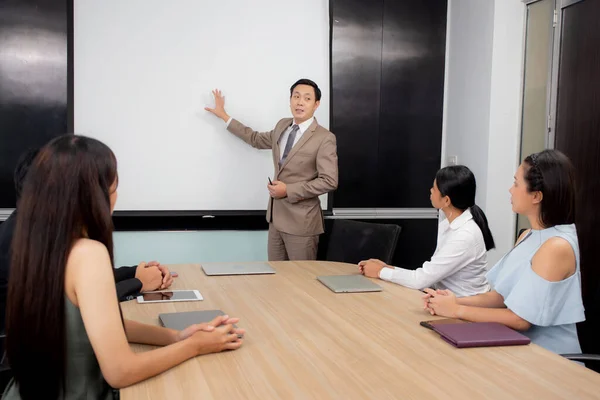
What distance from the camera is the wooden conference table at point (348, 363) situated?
1.28m

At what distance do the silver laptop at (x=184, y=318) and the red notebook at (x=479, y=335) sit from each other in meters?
0.66

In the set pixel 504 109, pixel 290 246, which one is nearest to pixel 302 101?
pixel 290 246

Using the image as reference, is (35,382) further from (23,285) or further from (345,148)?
(345,148)

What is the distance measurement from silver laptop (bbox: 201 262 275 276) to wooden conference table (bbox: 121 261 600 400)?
1.41 ft

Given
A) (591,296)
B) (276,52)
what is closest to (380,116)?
(276,52)

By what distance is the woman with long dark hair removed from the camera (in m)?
1.24

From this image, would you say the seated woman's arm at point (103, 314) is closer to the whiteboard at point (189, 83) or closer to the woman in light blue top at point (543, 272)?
the woman in light blue top at point (543, 272)

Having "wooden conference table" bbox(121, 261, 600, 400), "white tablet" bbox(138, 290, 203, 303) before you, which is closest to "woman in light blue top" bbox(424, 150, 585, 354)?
"wooden conference table" bbox(121, 261, 600, 400)

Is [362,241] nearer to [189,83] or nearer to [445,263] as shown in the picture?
[445,263]

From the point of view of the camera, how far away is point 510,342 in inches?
62.6

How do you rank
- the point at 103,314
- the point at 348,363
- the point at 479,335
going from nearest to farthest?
1. the point at 103,314
2. the point at 348,363
3. the point at 479,335

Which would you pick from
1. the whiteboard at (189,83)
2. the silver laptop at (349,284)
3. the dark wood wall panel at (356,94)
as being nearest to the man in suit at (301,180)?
the whiteboard at (189,83)

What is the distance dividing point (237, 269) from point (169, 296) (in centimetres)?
52

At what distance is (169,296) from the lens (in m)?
2.09
